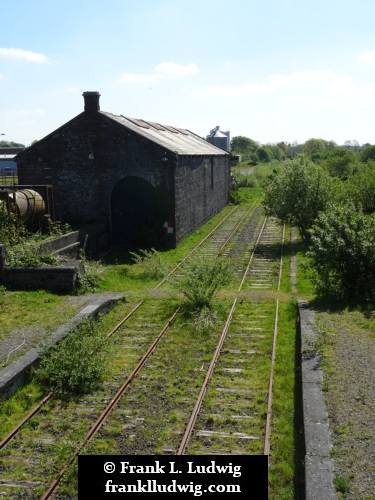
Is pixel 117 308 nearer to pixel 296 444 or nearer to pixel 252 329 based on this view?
pixel 252 329

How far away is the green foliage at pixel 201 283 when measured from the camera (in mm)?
13898

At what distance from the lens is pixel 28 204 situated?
19.8 meters

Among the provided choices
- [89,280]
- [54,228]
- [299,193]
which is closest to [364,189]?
[299,193]

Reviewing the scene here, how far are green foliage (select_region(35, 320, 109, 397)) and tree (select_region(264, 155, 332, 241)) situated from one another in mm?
14341

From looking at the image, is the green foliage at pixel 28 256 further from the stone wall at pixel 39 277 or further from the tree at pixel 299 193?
the tree at pixel 299 193

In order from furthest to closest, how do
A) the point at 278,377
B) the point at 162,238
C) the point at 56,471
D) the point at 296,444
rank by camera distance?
the point at 162,238 < the point at 278,377 < the point at 296,444 < the point at 56,471

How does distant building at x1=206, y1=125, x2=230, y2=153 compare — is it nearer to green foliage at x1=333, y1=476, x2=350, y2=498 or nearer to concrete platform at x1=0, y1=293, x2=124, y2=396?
concrete platform at x1=0, y1=293, x2=124, y2=396

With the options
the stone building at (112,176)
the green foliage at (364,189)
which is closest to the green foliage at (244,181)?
the green foliage at (364,189)

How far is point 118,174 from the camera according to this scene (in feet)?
77.4

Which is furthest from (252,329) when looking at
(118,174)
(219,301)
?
(118,174)

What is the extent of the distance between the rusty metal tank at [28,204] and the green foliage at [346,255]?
414 inches

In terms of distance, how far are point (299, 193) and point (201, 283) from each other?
10.5m

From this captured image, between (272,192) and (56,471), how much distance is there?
734 inches

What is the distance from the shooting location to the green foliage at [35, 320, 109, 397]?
9513 mm
